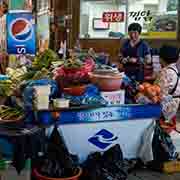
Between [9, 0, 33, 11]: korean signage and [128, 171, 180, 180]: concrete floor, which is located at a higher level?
[9, 0, 33, 11]: korean signage

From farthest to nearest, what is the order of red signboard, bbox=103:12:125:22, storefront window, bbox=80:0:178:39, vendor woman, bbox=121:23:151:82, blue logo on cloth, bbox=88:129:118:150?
1. red signboard, bbox=103:12:125:22
2. storefront window, bbox=80:0:178:39
3. vendor woman, bbox=121:23:151:82
4. blue logo on cloth, bbox=88:129:118:150

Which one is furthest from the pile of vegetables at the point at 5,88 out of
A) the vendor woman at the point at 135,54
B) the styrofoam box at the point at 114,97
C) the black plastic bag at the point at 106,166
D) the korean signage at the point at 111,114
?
the vendor woman at the point at 135,54

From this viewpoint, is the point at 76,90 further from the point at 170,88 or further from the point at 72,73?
the point at 170,88

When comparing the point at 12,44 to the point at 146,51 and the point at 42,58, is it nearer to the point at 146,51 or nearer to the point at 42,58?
the point at 42,58

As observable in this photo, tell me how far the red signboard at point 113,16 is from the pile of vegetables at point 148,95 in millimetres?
4413

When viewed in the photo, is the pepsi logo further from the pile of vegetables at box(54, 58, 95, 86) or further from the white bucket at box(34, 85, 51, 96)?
the white bucket at box(34, 85, 51, 96)

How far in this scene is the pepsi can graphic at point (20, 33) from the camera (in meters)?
6.57

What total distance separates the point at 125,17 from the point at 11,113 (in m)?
5.18

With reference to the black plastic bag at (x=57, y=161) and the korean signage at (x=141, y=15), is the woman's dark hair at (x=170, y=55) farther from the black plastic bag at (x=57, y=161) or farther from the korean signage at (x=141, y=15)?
the korean signage at (x=141, y=15)

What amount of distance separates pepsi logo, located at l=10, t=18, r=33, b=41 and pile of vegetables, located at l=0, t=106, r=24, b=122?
196 centimetres

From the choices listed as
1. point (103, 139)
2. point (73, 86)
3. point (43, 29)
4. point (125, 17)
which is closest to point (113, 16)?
point (125, 17)

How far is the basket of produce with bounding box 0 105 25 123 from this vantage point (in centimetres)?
441

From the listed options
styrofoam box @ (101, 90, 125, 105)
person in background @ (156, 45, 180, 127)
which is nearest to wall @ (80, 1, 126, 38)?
person in background @ (156, 45, 180, 127)

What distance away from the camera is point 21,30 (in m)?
6.62
